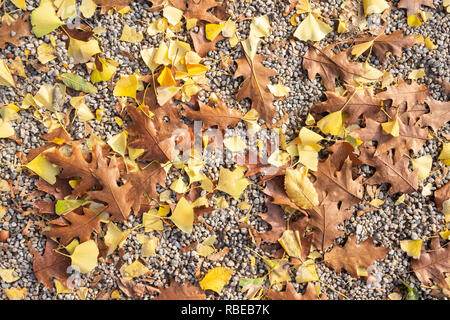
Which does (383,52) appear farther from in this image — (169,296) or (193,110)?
(169,296)

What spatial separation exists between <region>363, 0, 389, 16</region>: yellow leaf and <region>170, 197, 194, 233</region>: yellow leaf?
3.57 ft

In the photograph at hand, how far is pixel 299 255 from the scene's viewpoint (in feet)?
5.08

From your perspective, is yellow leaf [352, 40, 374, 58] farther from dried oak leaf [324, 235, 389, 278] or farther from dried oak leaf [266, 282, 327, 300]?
dried oak leaf [266, 282, 327, 300]

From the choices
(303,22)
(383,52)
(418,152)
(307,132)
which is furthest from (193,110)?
(418,152)

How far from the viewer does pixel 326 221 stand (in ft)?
5.10

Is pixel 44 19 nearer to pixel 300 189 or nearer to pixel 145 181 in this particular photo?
pixel 145 181

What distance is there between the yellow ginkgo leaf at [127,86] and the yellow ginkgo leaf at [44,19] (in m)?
0.32

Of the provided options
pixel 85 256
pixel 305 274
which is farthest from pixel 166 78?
pixel 305 274

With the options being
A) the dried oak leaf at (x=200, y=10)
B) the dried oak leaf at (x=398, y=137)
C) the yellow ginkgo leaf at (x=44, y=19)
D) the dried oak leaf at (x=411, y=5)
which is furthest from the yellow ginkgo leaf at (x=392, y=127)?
the yellow ginkgo leaf at (x=44, y=19)

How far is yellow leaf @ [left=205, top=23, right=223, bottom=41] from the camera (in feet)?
5.07

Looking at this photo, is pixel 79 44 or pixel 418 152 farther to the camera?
pixel 418 152

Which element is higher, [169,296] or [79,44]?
[79,44]

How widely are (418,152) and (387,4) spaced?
25.0 inches

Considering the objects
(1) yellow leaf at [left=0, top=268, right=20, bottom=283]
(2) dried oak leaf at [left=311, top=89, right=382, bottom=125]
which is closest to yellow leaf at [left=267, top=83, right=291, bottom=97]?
(2) dried oak leaf at [left=311, top=89, right=382, bottom=125]
